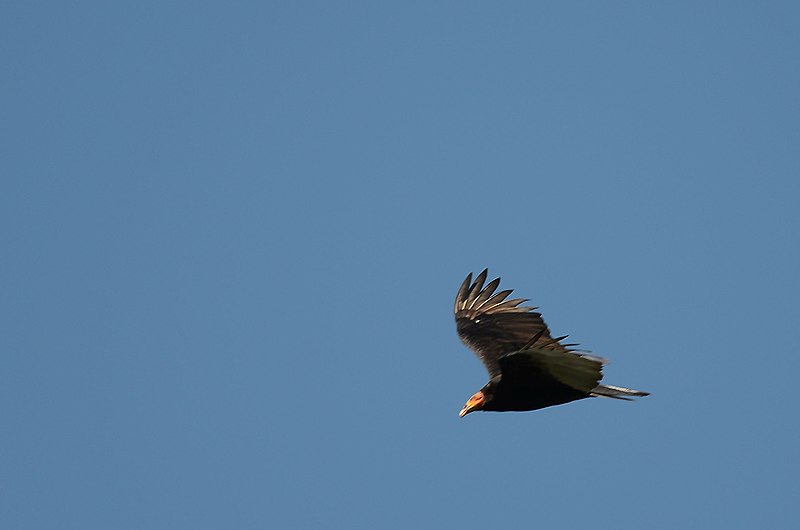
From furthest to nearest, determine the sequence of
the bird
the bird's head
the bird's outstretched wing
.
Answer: the bird's outstretched wing
the bird's head
the bird

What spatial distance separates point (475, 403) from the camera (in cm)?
1633

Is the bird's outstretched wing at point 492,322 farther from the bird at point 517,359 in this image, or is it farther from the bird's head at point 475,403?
the bird's head at point 475,403

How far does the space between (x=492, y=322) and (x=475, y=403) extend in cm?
A: 269

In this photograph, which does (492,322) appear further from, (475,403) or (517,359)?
(517,359)

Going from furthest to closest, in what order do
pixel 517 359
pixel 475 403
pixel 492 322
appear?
pixel 492 322 → pixel 475 403 → pixel 517 359

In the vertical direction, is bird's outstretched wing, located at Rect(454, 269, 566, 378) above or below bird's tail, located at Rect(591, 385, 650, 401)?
above

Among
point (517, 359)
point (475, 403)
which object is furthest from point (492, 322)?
point (517, 359)

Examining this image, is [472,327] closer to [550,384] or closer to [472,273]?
[472,273]

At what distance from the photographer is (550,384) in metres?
15.0

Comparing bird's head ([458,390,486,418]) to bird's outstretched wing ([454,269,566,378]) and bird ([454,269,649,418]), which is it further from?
bird's outstretched wing ([454,269,566,378])

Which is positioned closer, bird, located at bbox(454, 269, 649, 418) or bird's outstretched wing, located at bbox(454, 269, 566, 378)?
bird, located at bbox(454, 269, 649, 418)

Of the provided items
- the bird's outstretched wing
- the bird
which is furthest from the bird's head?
the bird's outstretched wing

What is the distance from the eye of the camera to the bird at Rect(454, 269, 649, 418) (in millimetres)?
14297

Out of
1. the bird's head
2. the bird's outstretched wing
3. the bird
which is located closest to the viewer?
the bird
